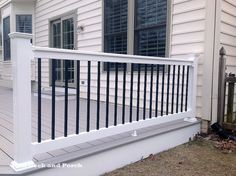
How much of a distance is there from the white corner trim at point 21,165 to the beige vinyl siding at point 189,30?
8.92ft

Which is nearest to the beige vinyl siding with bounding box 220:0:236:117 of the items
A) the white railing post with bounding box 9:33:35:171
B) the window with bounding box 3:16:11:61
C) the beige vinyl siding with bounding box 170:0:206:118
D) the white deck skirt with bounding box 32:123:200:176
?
the beige vinyl siding with bounding box 170:0:206:118

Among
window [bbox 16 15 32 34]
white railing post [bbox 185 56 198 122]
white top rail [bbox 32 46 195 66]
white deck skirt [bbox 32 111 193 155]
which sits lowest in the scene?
white deck skirt [bbox 32 111 193 155]

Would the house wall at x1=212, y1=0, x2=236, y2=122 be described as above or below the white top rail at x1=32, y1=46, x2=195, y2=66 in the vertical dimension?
above

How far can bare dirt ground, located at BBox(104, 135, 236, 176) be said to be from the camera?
109 inches

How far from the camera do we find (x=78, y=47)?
6.48 m

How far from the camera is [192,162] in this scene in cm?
307

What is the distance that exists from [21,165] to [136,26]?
11.4ft

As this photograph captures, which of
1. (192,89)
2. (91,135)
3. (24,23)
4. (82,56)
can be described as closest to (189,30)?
(192,89)

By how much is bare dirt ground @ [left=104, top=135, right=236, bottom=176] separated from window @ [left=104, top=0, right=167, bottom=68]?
1686mm

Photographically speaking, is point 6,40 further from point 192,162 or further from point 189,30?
point 192,162

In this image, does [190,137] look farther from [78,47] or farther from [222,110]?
[78,47]

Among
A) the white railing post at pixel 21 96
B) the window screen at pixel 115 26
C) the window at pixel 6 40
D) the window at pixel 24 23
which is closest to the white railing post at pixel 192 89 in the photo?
the window screen at pixel 115 26

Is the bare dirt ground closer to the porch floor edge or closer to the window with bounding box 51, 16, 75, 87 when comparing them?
the porch floor edge

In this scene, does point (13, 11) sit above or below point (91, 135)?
above
